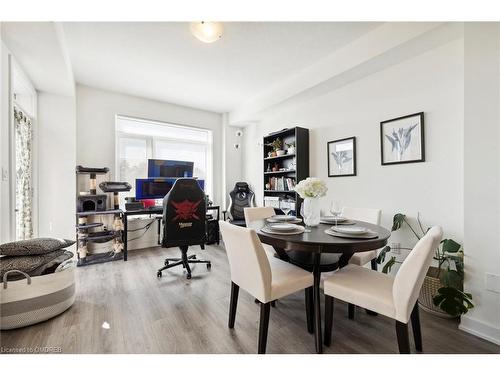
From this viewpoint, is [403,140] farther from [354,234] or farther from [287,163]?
[287,163]

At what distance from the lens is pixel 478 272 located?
1.59 meters

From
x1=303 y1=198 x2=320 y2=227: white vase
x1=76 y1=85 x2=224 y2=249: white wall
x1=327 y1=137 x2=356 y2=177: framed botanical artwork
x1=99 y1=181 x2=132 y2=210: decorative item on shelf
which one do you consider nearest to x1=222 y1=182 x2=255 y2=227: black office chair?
x1=76 y1=85 x2=224 y2=249: white wall

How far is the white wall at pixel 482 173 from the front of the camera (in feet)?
4.93

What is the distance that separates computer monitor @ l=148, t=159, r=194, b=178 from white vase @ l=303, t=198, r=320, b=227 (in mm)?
2572

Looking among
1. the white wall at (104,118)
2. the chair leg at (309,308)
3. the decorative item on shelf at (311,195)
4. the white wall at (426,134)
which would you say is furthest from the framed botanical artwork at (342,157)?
the white wall at (104,118)

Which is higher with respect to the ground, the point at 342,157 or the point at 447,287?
the point at 342,157

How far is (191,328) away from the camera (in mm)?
1651

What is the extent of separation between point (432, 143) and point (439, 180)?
1.16ft

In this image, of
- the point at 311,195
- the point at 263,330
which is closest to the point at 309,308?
the point at 263,330

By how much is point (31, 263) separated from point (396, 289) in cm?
258

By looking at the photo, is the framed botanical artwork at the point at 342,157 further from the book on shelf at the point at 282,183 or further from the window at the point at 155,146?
the window at the point at 155,146

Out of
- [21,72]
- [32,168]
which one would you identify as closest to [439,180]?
[21,72]
